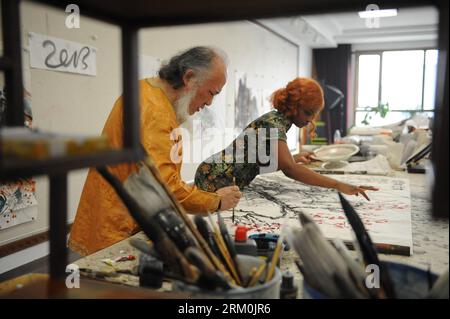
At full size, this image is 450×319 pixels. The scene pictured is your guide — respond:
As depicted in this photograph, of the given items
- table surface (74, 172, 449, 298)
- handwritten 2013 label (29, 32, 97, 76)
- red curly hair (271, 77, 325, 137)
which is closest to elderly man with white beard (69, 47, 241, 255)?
table surface (74, 172, 449, 298)

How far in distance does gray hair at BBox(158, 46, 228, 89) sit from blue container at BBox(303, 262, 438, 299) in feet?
4.02

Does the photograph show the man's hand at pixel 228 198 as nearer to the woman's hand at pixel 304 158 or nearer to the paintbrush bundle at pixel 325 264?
the paintbrush bundle at pixel 325 264

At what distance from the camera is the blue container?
0.75 metres

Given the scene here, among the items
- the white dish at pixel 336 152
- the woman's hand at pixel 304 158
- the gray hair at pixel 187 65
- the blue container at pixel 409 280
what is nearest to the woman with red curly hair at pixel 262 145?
the gray hair at pixel 187 65

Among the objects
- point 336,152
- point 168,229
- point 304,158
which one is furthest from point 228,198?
point 336,152

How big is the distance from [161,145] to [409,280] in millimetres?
963

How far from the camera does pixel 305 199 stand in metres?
2.08

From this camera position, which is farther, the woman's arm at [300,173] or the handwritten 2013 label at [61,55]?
the handwritten 2013 label at [61,55]

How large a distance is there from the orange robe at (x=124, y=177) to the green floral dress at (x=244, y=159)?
2.25 feet

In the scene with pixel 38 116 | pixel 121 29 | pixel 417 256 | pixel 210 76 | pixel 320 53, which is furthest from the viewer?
pixel 320 53

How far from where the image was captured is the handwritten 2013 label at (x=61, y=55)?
8.55 ft
